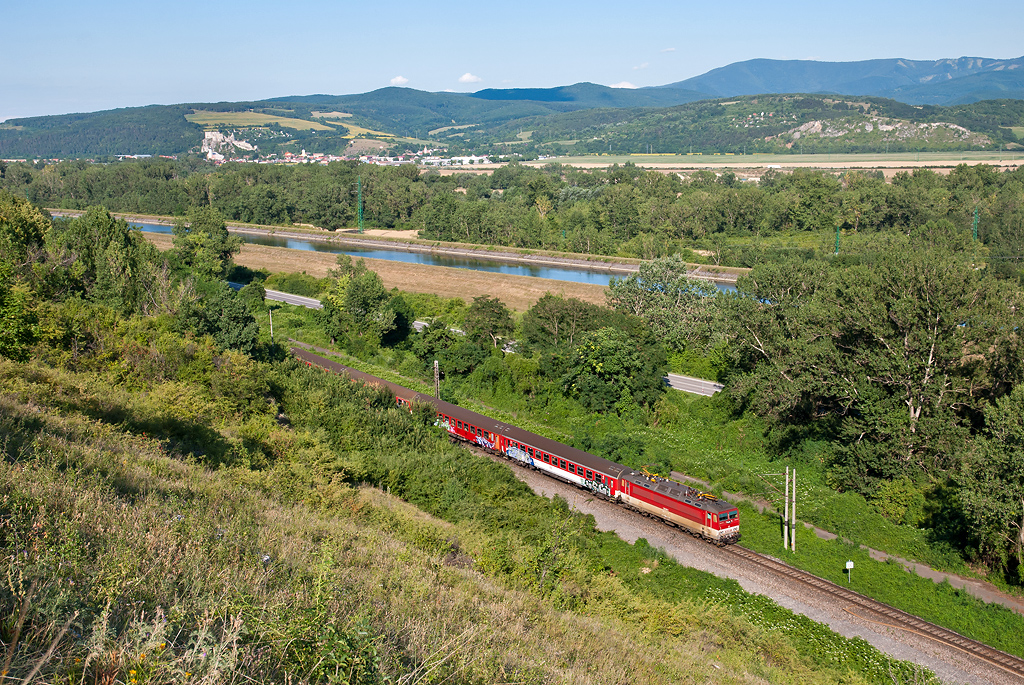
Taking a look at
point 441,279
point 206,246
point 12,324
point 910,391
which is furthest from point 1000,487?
point 206,246

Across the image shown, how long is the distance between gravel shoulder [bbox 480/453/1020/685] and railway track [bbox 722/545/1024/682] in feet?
0.83

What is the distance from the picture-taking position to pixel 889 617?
2153 cm

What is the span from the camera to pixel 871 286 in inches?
1266

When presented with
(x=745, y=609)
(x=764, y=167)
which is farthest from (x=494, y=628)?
(x=764, y=167)

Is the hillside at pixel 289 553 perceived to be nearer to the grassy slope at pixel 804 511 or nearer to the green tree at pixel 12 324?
the green tree at pixel 12 324

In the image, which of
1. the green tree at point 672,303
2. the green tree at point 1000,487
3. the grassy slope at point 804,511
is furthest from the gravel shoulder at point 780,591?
the green tree at point 672,303

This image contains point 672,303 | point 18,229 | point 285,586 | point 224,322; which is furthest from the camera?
point 672,303

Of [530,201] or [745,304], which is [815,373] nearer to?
[745,304]

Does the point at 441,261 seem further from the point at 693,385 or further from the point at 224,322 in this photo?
the point at 693,385

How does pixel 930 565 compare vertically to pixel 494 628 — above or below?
below

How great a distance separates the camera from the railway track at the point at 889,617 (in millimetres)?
19422

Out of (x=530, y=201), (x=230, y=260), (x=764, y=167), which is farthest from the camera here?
(x=764, y=167)

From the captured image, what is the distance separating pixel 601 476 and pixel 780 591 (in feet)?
27.7

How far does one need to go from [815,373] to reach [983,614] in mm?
13757
